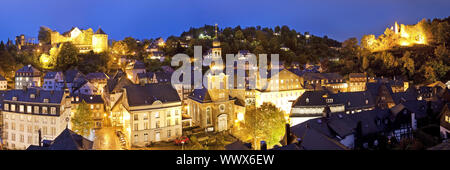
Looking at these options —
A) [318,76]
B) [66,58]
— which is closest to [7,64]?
[66,58]

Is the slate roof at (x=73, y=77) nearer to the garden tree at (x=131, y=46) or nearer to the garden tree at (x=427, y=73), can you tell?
the garden tree at (x=131, y=46)

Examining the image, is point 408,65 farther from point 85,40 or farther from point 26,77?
point 85,40

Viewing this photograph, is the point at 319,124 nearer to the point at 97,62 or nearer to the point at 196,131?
the point at 196,131

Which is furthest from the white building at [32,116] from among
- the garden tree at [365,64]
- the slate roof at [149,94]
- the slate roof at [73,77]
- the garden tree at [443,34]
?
the garden tree at [443,34]

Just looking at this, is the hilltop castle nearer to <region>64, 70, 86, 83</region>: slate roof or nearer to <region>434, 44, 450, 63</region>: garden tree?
<region>64, 70, 86, 83</region>: slate roof

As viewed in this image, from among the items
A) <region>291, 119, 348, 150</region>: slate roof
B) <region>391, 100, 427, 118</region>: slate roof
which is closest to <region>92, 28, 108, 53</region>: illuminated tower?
<region>291, 119, 348, 150</region>: slate roof

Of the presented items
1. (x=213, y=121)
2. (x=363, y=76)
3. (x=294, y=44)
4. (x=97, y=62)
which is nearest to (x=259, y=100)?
(x=213, y=121)

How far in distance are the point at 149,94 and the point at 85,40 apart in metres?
59.9

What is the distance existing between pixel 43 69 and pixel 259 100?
171 feet

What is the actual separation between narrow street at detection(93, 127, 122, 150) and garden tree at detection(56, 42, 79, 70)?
39187mm

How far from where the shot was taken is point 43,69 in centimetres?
7312

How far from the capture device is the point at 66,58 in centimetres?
7425

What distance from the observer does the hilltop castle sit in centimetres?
8619
